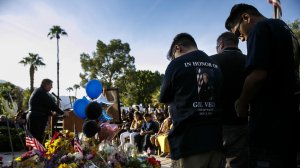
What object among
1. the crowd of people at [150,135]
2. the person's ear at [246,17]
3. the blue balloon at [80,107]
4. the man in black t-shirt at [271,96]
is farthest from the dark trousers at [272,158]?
the crowd of people at [150,135]

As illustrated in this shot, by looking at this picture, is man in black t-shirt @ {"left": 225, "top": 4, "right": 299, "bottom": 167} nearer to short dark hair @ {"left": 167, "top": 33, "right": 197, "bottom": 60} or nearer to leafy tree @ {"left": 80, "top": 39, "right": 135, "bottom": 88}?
short dark hair @ {"left": 167, "top": 33, "right": 197, "bottom": 60}

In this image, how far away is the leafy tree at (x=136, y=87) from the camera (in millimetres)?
50375

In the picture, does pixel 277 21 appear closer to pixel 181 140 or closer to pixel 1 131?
pixel 181 140

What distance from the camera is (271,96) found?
5.72 ft

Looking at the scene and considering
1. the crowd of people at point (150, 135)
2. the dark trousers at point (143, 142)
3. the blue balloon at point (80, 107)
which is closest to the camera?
the blue balloon at point (80, 107)

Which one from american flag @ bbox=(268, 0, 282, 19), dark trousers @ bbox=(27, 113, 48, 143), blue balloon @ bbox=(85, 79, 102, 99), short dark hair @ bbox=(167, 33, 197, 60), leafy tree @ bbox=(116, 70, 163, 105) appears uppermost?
leafy tree @ bbox=(116, 70, 163, 105)

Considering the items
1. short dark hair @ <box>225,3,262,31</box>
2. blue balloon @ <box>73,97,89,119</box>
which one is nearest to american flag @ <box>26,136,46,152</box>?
blue balloon @ <box>73,97,89,119</box>

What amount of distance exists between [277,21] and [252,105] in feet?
1.69

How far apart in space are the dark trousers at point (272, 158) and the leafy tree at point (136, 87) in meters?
47.3

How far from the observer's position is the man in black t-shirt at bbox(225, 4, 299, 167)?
5.54 feet

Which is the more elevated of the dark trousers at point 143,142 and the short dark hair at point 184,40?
the short dark hair at point 184,40

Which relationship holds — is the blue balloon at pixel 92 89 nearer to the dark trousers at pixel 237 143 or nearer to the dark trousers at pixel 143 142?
the dark trousers at pixel 237 143

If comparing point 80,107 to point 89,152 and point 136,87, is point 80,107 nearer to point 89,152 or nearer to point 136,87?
point 89,152

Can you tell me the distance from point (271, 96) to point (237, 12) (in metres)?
0.69
